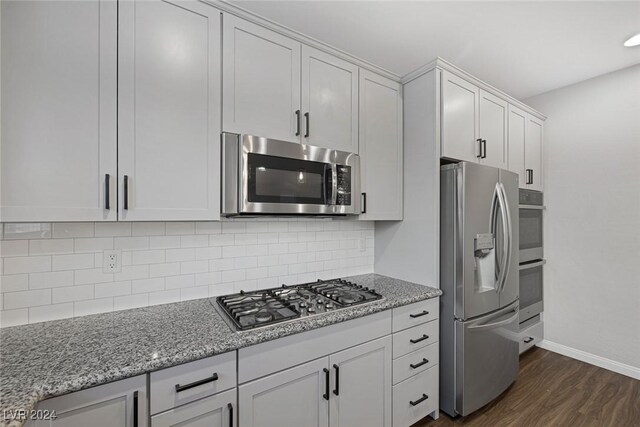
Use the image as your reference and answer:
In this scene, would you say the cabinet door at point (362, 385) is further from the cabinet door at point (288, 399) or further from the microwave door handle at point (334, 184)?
the microwave door handle at point (334, 184)

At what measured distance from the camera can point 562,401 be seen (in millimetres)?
2283

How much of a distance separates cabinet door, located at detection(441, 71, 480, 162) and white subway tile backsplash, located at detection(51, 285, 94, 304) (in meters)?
2.33

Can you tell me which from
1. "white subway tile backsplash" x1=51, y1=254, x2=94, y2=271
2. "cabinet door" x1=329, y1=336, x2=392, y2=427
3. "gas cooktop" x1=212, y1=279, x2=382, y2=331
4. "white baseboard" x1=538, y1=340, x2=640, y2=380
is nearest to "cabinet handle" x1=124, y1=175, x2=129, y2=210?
"white subway tile backsplash" x1=51, y1=254, x2=94, y2=271

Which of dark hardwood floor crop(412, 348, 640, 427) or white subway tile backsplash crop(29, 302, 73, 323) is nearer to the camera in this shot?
white subway tile backsplash crop(29, 302, 73, 323)

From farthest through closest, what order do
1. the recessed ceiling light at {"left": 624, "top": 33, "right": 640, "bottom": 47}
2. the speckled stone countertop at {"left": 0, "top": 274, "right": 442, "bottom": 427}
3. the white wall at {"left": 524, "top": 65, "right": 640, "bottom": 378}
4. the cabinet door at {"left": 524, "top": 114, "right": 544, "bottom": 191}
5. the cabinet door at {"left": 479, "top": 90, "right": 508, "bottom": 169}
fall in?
the cabinet door at {"left": 524, "top": 114, "right": 544, "bottom": 191}
the white wall at {"left": 524, "top": 65, "right": 640, "bottom": 378}
the cabinet door at {"left": 479, "top": 90, "right": 508, "bottom": 169}
the recessed ceiling light at {"left": 624, "top": 33, "right": 640, "bottom": 47}
the speckled stone countertop at {"left": 0, "top": 274, "right": 442, "bottom": 427}

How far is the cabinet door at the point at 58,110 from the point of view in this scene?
1137 millimetres

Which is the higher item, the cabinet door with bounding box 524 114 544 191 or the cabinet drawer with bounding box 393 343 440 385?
the cabinet door with bounding box 524 114 544 191

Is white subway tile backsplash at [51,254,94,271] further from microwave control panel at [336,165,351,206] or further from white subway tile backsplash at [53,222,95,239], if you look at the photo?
microwave control panel at [336,165,351,206]

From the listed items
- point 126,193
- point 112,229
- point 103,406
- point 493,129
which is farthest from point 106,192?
point 493,129

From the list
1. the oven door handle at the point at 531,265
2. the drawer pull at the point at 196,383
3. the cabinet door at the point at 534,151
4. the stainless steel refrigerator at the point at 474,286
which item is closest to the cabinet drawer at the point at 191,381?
the drawer pull at the point at 196,383

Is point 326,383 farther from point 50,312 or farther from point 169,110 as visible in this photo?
point 169,110

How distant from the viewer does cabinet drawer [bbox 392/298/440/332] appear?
1845 mm

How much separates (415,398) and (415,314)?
22.1 inches

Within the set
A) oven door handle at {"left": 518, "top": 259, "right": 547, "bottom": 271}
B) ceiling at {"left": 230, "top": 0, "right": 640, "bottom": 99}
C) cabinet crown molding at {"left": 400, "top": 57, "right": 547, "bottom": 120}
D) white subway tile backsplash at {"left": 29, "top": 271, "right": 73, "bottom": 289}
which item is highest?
ceiling at {"left": 230, "top": 0, "right": 640, "bottom": 99}
